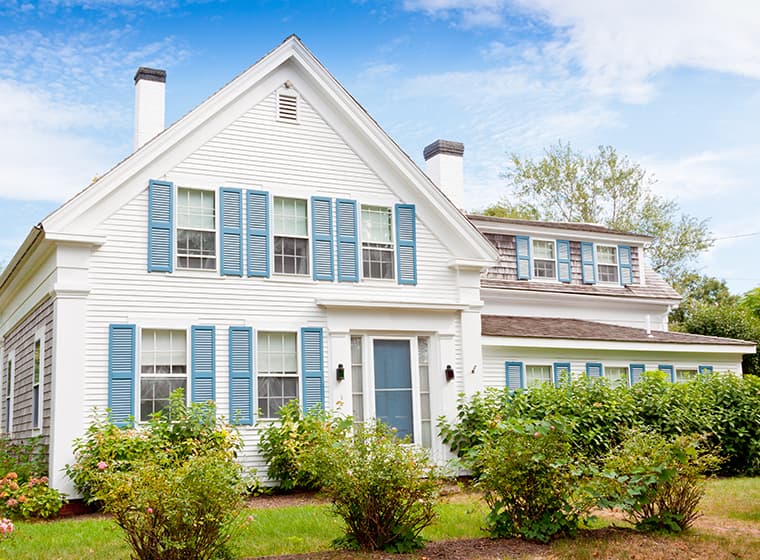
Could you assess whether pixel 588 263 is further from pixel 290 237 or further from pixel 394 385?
pixel 290 237

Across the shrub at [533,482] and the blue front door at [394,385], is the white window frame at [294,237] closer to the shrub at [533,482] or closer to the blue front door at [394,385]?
the blue front door at [394,385]

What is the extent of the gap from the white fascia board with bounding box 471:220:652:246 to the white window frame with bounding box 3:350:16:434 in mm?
11085

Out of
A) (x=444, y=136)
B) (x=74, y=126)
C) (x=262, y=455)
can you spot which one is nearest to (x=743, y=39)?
(x=444, y=136)

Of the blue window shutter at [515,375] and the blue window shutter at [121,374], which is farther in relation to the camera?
the blue window shutter at [515,375]

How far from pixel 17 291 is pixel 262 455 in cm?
708

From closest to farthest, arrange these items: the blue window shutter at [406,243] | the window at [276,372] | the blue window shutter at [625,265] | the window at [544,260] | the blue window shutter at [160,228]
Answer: the blue window shutter at [160,228], the window at [276,372], the blue window shutter at [406,243], the window at [544,260], the blue window shutter at [625,265]

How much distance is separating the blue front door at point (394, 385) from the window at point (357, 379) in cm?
29

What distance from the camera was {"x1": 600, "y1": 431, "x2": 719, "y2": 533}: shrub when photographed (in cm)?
895

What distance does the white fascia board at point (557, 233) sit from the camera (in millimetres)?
21016

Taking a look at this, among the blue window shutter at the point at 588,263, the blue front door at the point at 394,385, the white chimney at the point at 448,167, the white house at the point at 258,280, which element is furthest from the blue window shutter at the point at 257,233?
the blue window shutter at the point at 588,263

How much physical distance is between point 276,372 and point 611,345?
8.21 m

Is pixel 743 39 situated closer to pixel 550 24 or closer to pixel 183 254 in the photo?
pixel 550 24

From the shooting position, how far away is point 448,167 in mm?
19359

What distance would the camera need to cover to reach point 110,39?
47.0 feet
